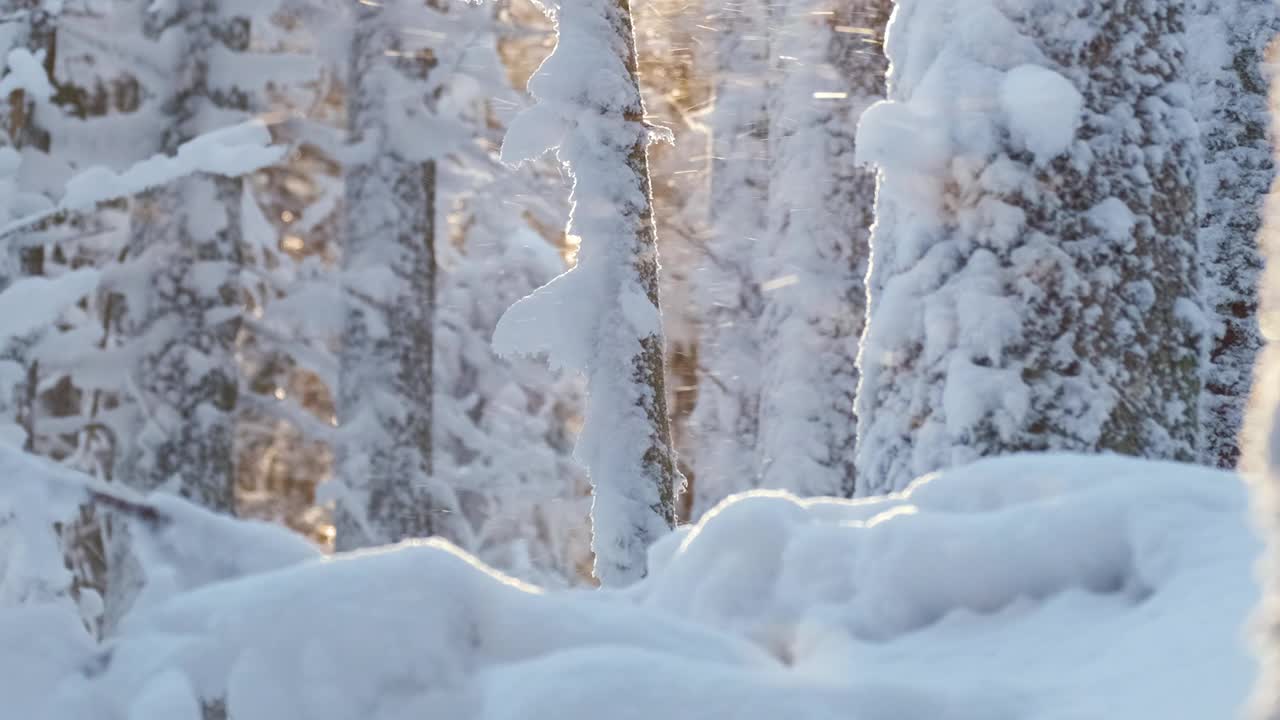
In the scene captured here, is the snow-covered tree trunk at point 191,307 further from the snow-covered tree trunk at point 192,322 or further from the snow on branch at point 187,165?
the snow on branch at point 187,165

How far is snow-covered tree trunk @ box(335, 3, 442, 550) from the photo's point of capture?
11695mm

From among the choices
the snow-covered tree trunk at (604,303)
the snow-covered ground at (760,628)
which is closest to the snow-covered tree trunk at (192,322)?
the snow-covered tree trunk at (604,303)

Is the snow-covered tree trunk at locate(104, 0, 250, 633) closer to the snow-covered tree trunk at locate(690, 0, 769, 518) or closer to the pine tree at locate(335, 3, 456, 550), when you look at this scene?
the pine tree at locate(335, 3, 456, 550)

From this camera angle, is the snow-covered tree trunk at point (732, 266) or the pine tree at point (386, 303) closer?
the pine tree at point (386, 303)

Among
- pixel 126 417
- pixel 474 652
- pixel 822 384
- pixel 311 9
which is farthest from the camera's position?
pixel 311 9

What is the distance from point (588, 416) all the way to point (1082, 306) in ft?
10.5

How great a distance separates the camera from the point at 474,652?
8.43 ft

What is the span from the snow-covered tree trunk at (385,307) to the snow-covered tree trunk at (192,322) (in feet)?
3.23

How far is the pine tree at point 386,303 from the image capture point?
11.7 metres

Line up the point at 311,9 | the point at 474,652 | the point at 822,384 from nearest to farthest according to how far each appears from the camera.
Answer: the point at 474,652
the point at 822,384
the point at 311,9

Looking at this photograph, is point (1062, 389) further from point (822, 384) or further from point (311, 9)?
point (311, 9)

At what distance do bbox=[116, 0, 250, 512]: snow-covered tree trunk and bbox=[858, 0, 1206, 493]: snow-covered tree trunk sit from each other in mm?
7179

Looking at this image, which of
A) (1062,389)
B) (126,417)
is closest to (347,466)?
(126,417)

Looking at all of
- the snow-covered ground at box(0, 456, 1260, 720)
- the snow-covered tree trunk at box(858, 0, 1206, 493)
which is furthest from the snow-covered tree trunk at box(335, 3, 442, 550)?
the snow-covered ground at box(0, 456, 1260, 720)
